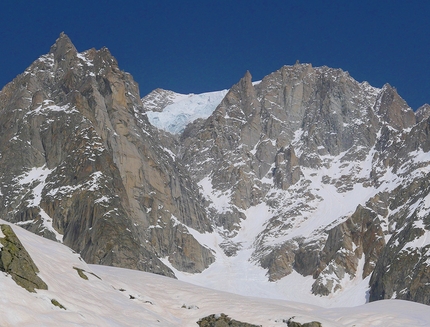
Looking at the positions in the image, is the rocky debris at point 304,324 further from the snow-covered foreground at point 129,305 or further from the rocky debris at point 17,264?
the rocky debris at point 17,264

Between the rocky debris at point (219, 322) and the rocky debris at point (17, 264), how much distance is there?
10.9 metres

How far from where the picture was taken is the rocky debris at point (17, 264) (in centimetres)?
3209

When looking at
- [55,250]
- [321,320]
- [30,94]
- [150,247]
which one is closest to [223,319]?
[321,320]

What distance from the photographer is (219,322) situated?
41125 mm

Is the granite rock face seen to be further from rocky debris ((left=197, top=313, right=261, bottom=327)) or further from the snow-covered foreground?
rocky debris ((left=197, top=313, right=261, bottom=327))

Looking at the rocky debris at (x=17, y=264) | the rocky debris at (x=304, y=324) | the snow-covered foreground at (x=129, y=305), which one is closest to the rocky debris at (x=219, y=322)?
the snow-covered foreground at (x=129, y=305)

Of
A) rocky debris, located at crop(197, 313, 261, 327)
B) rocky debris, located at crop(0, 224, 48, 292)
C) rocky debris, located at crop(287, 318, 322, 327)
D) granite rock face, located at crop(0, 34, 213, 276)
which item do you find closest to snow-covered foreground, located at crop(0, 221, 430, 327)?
Result: rocky debris, located at crop(287, 318, 322, 327)

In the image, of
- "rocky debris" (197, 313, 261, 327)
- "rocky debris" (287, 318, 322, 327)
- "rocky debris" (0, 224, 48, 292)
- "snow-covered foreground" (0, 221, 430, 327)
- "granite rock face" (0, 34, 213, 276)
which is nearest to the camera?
"snow-covered foreground" (0, 221, 430, 327)

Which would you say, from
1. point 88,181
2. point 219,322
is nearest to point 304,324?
point 219,322

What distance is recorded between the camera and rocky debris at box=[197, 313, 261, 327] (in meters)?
40.9

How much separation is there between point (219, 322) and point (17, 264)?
42.3ft

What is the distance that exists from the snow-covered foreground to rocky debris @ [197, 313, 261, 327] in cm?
45

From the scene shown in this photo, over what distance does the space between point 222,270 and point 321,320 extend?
15815 cm

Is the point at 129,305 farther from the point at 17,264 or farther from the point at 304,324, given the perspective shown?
the point at 304,324
